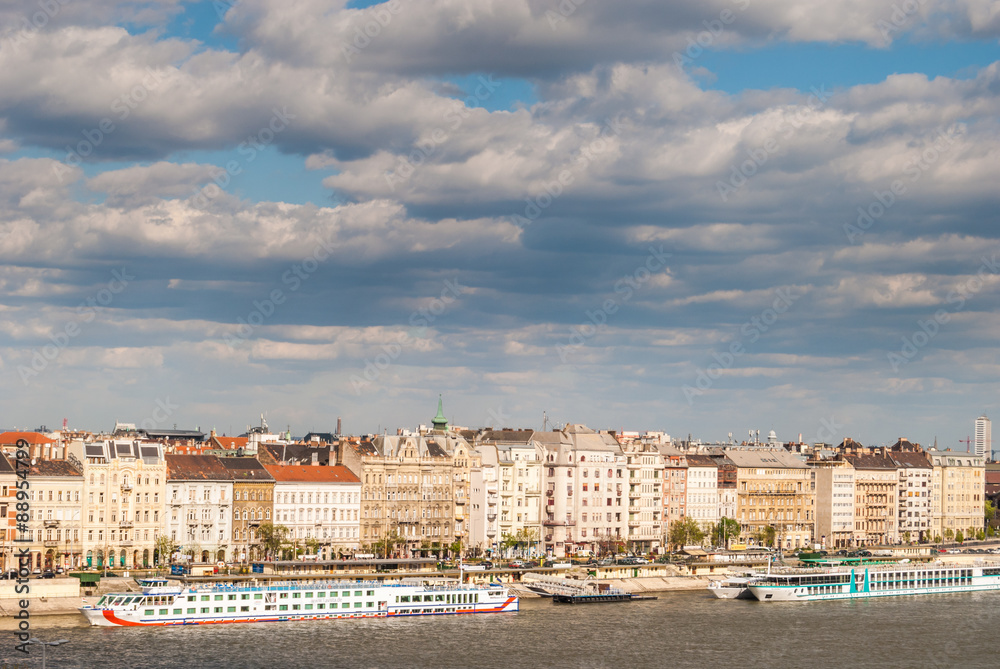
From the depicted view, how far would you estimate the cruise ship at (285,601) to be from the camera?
106 m

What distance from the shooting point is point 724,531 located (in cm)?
18200

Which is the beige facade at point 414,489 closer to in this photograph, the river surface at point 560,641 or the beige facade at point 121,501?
the beige facade at point 121,501

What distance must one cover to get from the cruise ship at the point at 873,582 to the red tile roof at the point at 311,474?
37.9 metres

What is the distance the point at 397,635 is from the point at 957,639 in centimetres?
3821

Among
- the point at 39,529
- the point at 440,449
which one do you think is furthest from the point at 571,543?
the point at 39,529

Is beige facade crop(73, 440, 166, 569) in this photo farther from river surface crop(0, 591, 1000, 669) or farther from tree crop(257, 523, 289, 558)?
river surface crop(0, 591, 1000, 669)

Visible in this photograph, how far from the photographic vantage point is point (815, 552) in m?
175

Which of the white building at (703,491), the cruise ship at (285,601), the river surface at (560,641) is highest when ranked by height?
the white building at (703,491)

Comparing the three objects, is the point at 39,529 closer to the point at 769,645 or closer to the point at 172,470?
the point at 172,470

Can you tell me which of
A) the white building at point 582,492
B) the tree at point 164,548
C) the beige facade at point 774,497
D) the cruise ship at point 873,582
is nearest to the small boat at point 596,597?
the cruise ship at point 873,582

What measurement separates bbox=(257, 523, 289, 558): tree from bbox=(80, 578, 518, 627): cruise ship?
12863 millimetres

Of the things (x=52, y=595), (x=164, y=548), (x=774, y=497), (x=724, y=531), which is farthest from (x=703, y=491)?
(x=52, y=595)

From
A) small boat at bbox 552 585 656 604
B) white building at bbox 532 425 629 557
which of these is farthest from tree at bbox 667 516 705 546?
small boat at bbox 552 585 656 604

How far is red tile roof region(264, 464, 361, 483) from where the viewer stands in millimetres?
142512
